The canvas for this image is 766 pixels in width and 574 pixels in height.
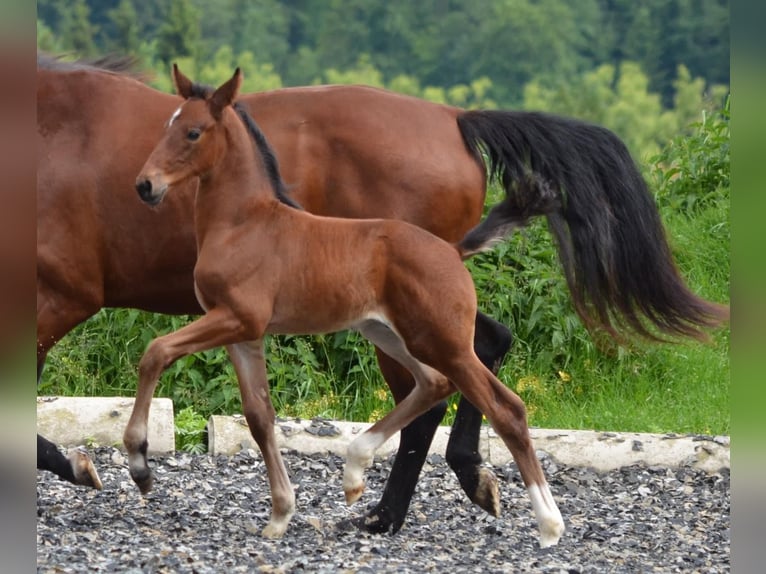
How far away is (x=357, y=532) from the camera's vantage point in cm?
438

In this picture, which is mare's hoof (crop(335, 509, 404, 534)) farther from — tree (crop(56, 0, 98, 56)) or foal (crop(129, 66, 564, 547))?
tree (crop(56, 0, 98, 56))

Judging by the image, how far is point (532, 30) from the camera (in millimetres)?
39750

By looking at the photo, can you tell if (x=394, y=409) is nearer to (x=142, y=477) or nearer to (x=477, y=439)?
(x=477, y=439)

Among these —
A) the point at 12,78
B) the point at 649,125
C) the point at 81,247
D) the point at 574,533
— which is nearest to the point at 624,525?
the point at 574,533

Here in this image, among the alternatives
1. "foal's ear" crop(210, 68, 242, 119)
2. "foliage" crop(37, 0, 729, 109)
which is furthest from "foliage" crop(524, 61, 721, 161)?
"foal's ear" crop(210, 68, 242, 119)

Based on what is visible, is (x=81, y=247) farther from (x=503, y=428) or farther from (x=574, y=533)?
(x=574, y=533)

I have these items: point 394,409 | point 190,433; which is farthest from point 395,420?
point 190,433

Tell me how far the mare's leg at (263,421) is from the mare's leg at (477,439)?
72 cm

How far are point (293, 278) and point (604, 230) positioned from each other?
1.35 m

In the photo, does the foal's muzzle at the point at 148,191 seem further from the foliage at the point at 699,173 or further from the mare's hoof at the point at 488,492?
the foliage at the point at 699,173

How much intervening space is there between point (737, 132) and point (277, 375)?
4.86 metres

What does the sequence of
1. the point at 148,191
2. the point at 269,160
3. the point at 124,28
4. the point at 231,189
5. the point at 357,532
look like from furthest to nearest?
the point at 124,28, the point at 357,532, the point at 269,160, the point at 231,189, the point at 148,191

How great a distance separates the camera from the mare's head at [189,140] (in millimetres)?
3646

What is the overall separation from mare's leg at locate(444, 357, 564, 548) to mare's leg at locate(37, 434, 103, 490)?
1.49 m
